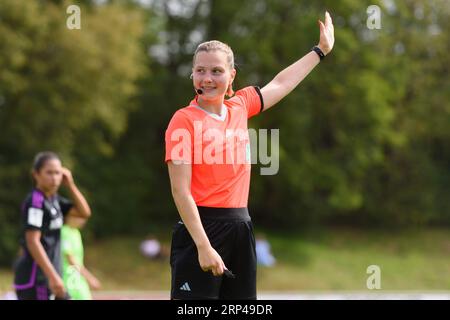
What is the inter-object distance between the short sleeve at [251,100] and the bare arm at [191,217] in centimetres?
68

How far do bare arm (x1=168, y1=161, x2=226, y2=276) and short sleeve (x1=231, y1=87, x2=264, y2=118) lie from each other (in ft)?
2.24

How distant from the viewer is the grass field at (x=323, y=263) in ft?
80.3

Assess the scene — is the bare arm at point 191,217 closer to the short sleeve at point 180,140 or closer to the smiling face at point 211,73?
the short sleeve at point 180,140

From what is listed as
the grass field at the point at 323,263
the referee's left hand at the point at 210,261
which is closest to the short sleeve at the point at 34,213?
the referee's left hand at the point at 210,261

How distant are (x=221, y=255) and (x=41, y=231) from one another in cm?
269

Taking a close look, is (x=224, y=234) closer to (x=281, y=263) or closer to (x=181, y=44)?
(x=281, y=263)

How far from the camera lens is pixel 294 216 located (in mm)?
29766

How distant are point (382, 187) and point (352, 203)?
4344 mm

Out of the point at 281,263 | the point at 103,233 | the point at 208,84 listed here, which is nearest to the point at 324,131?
the point at 281,263

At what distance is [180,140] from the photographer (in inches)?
158

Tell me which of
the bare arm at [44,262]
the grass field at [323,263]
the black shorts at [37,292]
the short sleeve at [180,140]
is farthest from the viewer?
the grass field at [323,263]

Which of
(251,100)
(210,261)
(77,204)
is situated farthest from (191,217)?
(77,204)

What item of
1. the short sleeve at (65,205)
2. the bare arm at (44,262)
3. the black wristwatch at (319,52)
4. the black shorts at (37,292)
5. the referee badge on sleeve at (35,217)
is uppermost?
the black wristwatch at (319,52)

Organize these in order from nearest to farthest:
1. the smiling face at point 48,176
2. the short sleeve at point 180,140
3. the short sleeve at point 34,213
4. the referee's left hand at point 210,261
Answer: the referee's left hand at point 210,261 < the short sleeve at point 180,140 < the short sleeve at point 34,213 < the smiling face at point 48,176
